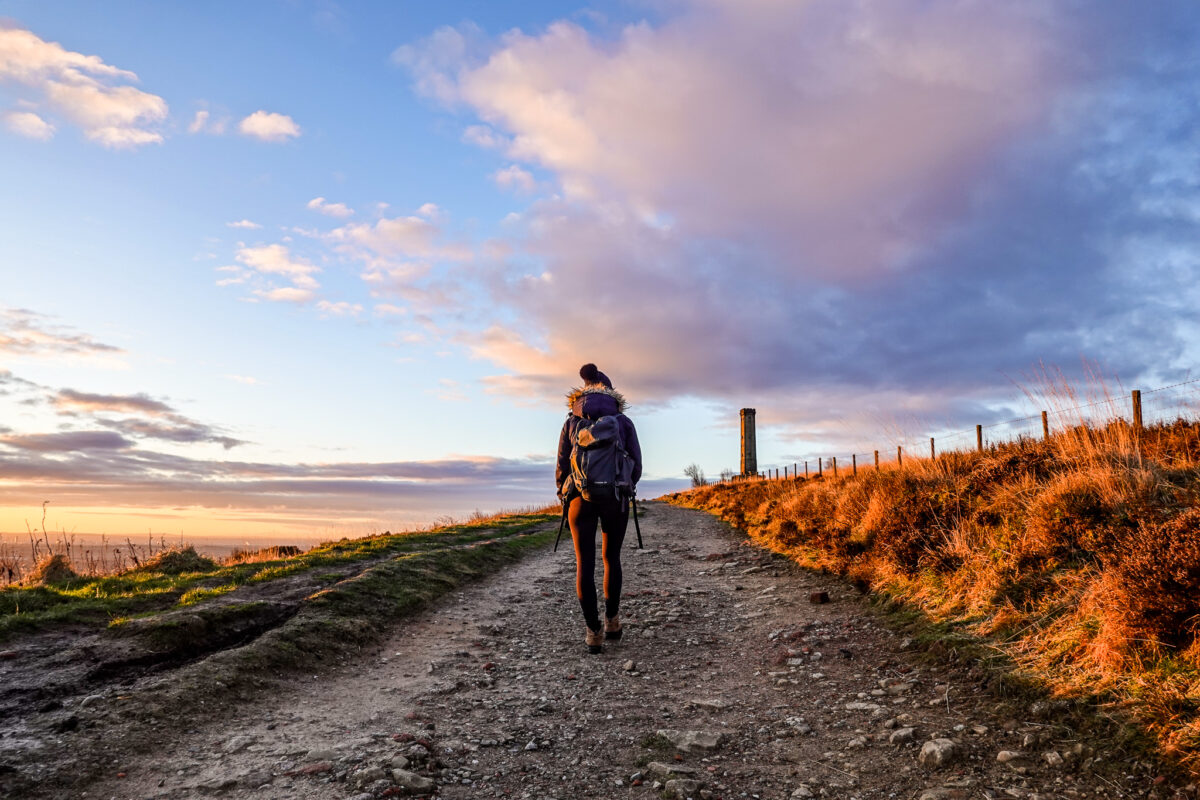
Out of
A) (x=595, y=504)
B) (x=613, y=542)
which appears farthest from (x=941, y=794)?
(x=595, y=504)

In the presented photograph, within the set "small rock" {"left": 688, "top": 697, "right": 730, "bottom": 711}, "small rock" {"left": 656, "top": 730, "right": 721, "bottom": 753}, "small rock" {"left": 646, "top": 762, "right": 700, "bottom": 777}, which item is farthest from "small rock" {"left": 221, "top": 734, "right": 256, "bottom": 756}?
"small rock" {"left": 688, "top": 697, "right": 730, "bottom": 711}

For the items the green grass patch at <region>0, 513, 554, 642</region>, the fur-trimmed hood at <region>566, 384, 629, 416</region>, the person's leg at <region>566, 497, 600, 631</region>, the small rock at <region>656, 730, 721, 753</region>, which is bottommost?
the small rock at <region>656, 730, 721, 753</region>

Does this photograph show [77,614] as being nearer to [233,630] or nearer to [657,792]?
[233,630]

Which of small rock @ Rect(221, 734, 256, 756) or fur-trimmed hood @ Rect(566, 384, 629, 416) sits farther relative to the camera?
fur-trimmed hood @ Rect(566, 384, 629, 416)

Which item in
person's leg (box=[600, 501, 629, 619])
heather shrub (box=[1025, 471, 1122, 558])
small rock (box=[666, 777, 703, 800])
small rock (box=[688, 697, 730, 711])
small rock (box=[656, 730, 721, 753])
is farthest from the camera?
person's leg (box=[600, 501, 629, 619])

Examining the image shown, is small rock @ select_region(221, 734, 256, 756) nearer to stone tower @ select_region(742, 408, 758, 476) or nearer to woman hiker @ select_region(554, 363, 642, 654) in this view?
woman hiker @ select_region(554, 363, 642, 654)

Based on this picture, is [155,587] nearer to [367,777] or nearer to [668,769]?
[367,777]

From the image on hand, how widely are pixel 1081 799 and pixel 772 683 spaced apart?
2.83m

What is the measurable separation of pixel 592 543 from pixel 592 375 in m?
2.21

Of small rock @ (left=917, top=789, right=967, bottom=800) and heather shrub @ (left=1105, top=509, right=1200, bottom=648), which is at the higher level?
heather shrub @ (left=1105, top=509, right=1200, bottom=648)

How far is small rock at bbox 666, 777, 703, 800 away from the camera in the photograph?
164 inches

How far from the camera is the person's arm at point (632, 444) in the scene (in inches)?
316

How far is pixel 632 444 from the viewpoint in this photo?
8.06m

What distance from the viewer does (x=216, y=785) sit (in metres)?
4.35
